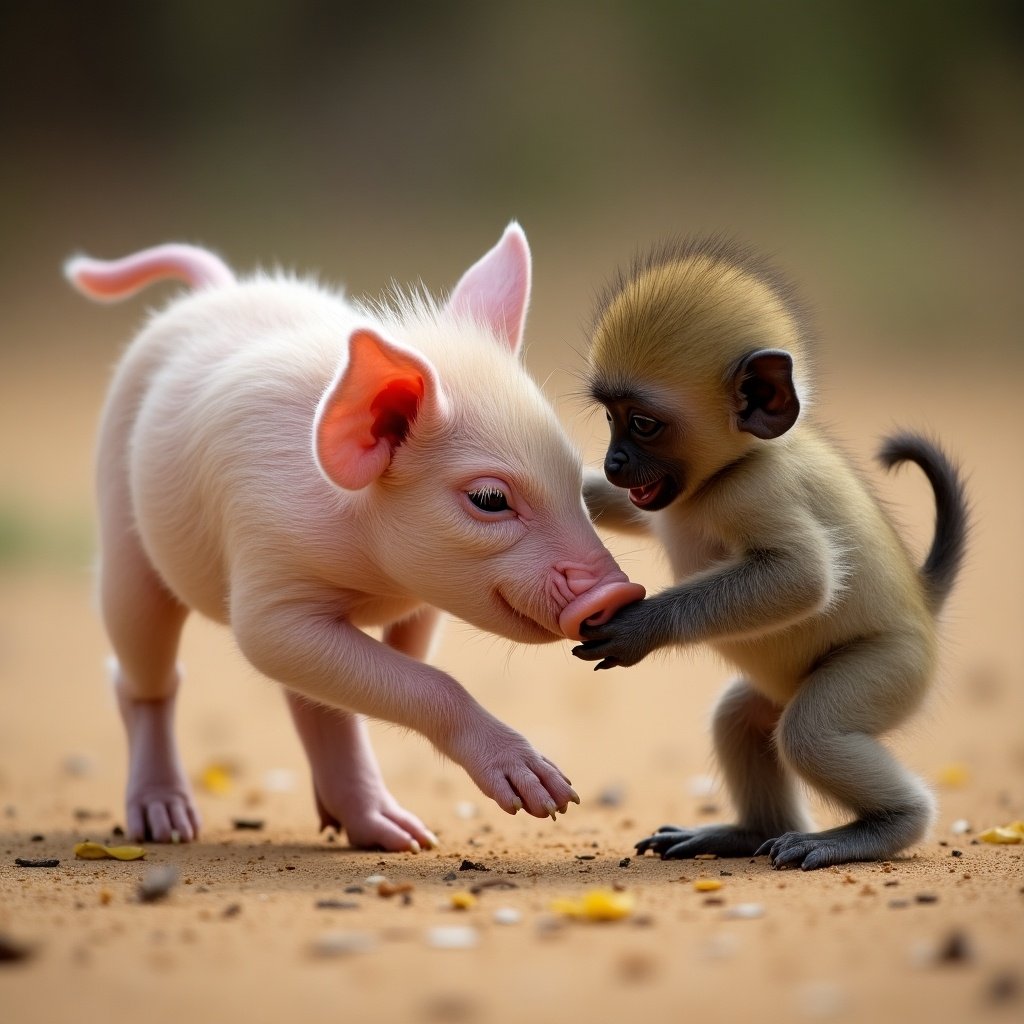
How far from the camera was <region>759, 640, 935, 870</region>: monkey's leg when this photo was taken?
4.55m

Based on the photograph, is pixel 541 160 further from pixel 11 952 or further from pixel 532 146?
pixel 11 952

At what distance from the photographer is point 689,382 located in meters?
4.66

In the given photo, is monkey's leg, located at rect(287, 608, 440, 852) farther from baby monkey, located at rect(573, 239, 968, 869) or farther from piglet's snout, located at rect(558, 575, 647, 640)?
piglet's snout, located at rect(558, 575, 647, 640)

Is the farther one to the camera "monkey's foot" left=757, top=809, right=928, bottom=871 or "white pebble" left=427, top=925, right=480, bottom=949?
"monkey's foot" left=757, top=809, right=928, bottom=871

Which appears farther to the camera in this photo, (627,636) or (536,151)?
(536,151)

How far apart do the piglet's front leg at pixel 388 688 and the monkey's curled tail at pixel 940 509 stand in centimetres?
165

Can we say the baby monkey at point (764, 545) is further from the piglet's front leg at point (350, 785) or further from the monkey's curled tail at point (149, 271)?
the monkey's curled tail at point (149, 271)

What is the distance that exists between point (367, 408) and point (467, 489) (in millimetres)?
383

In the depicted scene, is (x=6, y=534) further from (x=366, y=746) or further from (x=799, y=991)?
(x=799, y=991)

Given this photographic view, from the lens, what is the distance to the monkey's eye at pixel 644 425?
4668mm

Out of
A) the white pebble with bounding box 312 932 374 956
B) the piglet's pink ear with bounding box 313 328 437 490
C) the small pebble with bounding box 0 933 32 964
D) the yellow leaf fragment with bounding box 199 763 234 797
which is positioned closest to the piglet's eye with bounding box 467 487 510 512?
the piglet's pink ear with bounding box 313 328 437 490

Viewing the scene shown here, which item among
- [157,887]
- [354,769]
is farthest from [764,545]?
[157,887]

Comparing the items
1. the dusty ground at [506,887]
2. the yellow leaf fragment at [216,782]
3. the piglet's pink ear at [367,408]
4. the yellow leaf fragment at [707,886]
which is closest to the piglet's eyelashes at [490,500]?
the piglet's pink ear at [367,408]

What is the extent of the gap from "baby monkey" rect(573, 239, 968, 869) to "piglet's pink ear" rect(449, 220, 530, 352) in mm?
356
